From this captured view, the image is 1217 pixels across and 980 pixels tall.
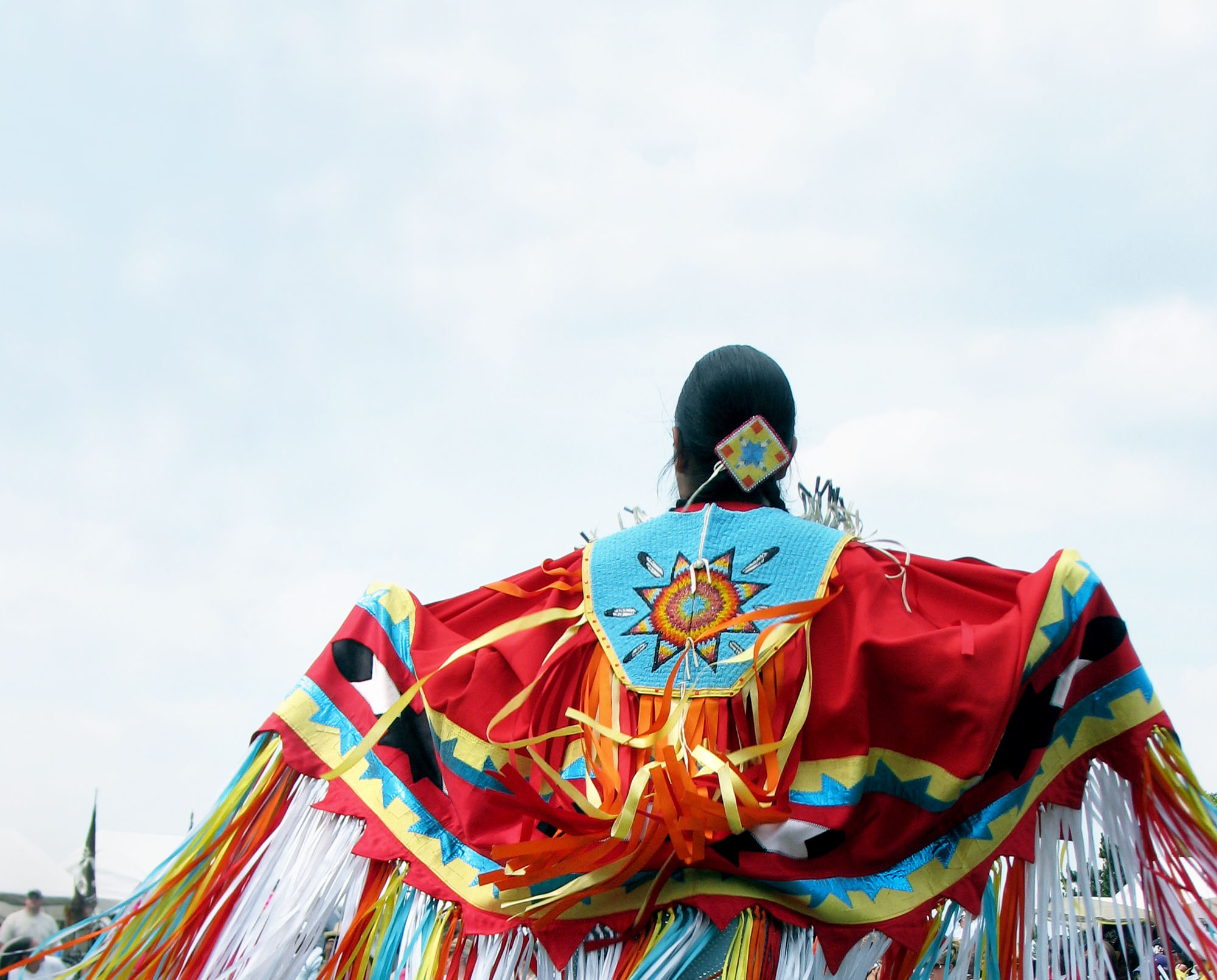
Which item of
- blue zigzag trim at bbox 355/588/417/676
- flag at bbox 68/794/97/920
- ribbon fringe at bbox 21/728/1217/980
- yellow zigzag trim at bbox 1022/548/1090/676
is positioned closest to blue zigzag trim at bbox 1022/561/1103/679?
yellow zigzag trim at bbox 1022/548/1090/676

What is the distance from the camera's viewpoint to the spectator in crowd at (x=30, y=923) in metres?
4.80

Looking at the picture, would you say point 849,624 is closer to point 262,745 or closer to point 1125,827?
point 1125,827

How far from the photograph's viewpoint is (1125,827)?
1.60 metres

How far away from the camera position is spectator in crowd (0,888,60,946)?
4.80m

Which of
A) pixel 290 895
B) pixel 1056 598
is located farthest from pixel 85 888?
pixel 1056 598

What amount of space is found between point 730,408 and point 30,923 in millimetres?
4461

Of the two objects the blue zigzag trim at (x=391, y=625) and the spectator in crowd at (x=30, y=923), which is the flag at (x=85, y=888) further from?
the blue zigzag trim at (x=391, y=625)

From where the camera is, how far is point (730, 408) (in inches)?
72.4

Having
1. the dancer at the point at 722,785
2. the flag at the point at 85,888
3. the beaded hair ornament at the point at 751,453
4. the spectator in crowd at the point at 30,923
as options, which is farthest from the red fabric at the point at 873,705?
the spectator in crowd at the point at 30,923

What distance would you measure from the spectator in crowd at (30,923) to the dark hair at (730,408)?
420cm

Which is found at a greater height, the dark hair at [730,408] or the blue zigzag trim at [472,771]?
the dark hair at [730,408]

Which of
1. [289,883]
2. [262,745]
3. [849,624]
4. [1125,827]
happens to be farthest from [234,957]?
[1125,827]

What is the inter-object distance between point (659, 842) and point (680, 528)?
0.53m

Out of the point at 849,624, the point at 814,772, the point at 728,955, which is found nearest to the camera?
the point at 728,955
